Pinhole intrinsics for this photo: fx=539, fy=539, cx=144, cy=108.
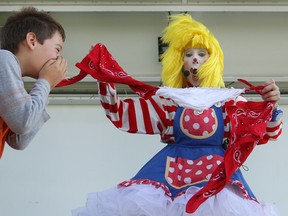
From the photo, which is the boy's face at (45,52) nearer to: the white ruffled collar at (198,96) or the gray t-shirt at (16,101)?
the gray t-shirt at (16,101)

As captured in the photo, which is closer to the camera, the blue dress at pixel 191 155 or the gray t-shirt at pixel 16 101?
the gray t-shirt at pixel 16 101

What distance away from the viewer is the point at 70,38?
1.89 metres

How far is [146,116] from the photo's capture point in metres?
1.32

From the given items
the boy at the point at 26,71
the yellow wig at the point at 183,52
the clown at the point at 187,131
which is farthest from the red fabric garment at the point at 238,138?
the boy at the point at 26,71

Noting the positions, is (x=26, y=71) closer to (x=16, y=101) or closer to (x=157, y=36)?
(x=16, y=101)

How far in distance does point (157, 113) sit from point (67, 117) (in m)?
0.67

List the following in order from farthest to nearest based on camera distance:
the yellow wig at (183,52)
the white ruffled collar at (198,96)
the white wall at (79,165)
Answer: the white wall at (79,165), the yellow wig at (183,52), the white ruffled collar at (198,96)

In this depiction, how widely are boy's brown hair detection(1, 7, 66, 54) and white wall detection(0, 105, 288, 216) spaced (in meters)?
0.95

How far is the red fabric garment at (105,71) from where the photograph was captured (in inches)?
49.3

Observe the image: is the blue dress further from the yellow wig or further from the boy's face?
the boy's face

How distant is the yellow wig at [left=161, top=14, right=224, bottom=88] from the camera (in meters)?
1.34

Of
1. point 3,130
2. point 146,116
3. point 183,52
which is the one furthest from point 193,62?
point 3,130

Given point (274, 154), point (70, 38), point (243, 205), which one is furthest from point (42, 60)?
point (274, 154)

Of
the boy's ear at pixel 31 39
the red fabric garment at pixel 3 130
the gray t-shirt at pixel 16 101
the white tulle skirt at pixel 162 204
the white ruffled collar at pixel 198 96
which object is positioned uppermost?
the boy's ear at pixel 31 39
